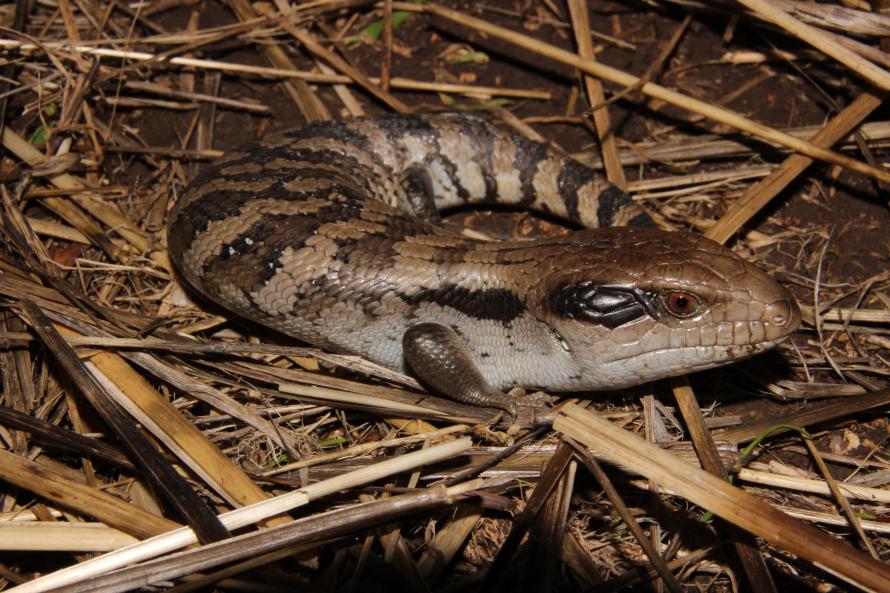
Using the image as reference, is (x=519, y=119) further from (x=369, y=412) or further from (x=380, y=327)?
(x=369, y=412)

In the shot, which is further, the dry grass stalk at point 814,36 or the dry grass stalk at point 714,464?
the dry grass stalk at point 814,36

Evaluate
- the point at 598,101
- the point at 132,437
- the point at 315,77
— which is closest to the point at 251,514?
the point at 132,437

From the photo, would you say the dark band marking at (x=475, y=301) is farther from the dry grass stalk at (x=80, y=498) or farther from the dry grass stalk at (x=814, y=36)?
the dry grass stalk at (x=814, y=36)

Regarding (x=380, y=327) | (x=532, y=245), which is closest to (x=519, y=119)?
(x=532, y=245)

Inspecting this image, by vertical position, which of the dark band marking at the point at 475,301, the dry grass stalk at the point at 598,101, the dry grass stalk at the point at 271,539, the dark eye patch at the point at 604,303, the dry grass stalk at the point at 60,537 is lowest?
the dry grass stalk at the point at 60,537

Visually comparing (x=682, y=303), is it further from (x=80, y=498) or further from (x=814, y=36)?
(x=80, y=498)

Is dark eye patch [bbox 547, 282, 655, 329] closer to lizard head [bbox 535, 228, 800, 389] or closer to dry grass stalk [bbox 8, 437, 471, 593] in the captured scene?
lizard head [bbox 535, 228, 800, 389]

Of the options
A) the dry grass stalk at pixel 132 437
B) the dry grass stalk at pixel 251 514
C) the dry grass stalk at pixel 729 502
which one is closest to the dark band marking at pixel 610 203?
the dry grass stalk at pixel 729 502
